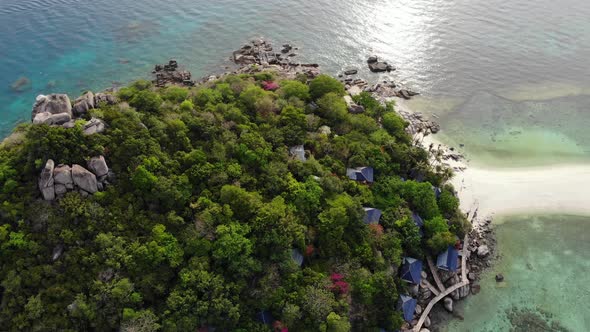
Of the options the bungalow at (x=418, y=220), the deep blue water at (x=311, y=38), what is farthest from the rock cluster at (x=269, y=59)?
the bungalow at (x=418, y=220)

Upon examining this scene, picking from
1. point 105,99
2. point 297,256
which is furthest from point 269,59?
point 297,256

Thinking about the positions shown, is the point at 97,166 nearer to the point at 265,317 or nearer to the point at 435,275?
the point at 265,317

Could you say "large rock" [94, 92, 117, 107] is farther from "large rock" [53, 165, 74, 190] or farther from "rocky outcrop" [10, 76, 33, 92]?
"rocky outcrop" [10, 76, 33, 92]

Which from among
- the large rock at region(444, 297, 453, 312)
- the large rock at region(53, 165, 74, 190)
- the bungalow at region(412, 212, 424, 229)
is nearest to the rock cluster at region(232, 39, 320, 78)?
the bungalow at region(412, 212, 424, 229)

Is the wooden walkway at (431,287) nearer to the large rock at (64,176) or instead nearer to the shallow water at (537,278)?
the shallow water at (537,278)

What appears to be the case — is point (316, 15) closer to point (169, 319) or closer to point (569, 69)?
point (569, 69)

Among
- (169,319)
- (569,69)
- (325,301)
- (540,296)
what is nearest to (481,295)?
(540,296)
